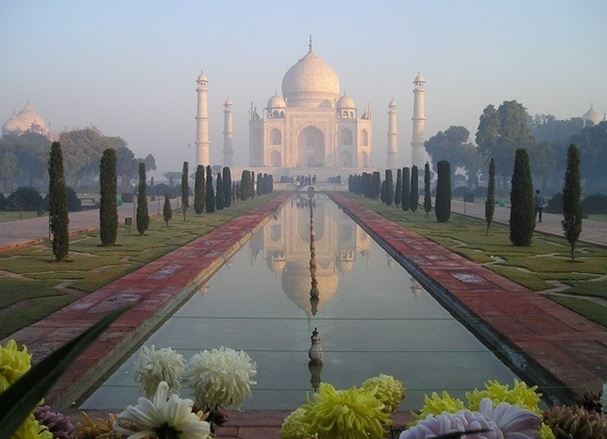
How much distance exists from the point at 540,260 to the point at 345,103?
130 ft

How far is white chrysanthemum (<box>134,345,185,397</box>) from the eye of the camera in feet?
5.27

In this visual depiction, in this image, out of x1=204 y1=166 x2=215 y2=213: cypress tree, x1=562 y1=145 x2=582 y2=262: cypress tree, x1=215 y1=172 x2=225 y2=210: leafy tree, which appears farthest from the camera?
x1=215 y1=172 x2=225 y2=210: leafy tree

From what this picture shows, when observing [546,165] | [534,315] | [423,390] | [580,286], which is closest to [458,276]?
[580,286]

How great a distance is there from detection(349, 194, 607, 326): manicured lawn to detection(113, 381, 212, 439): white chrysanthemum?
14.2 feet

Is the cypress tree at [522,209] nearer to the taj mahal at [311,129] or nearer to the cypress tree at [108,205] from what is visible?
the cypress tree at [108,205]

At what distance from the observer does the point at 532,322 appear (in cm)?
478

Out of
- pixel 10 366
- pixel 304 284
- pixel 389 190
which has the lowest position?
pixel 304 284

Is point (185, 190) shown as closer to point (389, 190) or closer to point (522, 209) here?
point (522, 209)

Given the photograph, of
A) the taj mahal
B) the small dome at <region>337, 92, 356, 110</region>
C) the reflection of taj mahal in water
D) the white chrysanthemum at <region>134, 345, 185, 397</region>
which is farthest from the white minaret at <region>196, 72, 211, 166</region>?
the white chrysanthemum at <region>134, 345, 185, 397</region>

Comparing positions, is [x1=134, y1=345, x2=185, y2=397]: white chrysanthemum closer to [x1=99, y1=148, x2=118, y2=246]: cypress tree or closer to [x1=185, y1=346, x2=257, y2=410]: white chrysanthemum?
[x1=185, y1=346, x2=257, y2=410]: white chrysanthemum

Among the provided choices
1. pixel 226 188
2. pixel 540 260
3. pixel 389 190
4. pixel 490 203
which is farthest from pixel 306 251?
pixel 389 190

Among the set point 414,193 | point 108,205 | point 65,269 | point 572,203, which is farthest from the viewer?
point 414,193

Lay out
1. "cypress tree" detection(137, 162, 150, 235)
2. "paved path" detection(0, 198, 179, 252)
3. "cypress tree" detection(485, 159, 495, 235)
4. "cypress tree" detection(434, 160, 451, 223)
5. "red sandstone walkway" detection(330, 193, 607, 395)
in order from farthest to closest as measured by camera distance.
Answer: "cypress tree" detection(434, 160, 451, 223) → "cypress tree" detection(485, 159, 495, 235) → "cypress tree" detection(137, 162, 150, 235) → "paved path" detection(0, 198, 179, 252) → "red sandstone walkway" detection(330, 193, 607, 395)

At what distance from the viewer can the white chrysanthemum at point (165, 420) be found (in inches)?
38.5
